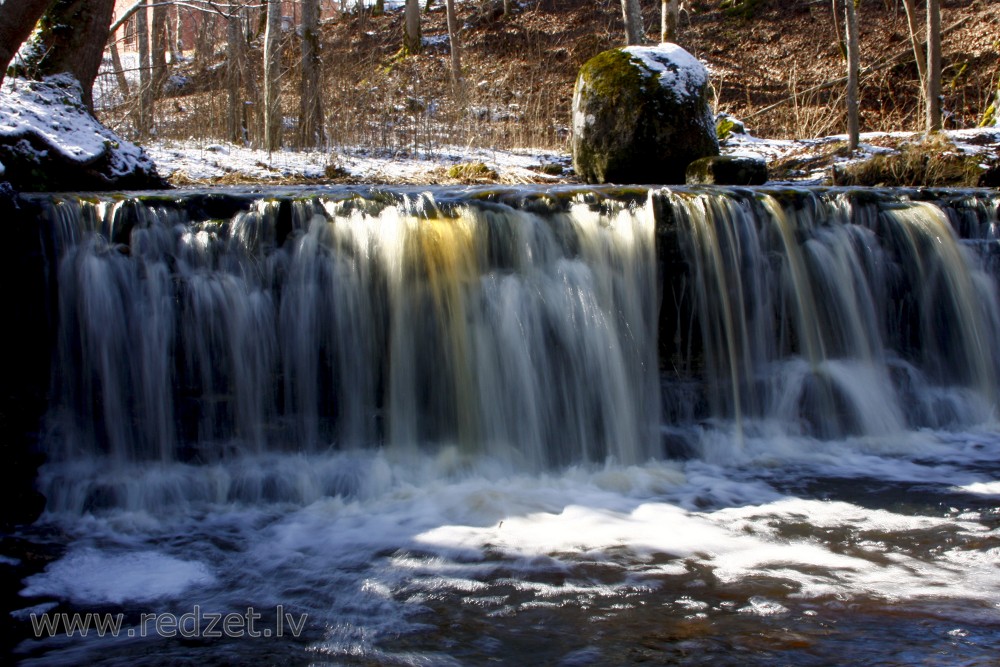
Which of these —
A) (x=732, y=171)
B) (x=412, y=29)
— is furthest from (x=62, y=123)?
(x=412, y=29)

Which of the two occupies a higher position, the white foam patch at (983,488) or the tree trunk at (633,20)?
the tree trunk at (633,20)

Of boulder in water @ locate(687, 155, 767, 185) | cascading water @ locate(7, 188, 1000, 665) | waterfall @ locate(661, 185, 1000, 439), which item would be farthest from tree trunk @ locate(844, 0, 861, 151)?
Answer: waterfall @ locate(661, 185, 1000, 439)

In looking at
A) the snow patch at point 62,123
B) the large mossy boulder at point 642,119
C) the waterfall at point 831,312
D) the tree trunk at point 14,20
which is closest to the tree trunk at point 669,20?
the large mossy boulder at point 642,119

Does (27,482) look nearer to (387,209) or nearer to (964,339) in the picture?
(387,209)

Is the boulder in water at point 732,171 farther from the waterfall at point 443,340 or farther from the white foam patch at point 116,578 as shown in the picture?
the white foam patch at point 116,578

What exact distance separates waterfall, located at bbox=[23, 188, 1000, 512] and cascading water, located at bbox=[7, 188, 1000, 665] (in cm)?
2

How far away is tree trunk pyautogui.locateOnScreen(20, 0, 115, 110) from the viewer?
907cm

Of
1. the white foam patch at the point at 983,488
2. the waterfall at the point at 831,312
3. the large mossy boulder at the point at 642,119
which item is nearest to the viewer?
the white foam patch at the point at 983,488

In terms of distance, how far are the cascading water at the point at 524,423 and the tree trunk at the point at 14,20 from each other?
6.39ft

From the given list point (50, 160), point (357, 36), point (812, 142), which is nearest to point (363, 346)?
point (50, 160)

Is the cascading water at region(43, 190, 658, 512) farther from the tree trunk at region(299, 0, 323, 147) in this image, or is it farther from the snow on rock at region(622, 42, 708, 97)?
the tree trunk at region(299, 0, 323, 147)

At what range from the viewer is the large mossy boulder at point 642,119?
10.1 m

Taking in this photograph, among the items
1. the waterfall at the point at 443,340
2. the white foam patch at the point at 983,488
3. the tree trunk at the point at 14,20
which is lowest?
the white foam patch at the point at 983,488

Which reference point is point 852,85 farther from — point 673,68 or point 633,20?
point 633,20
